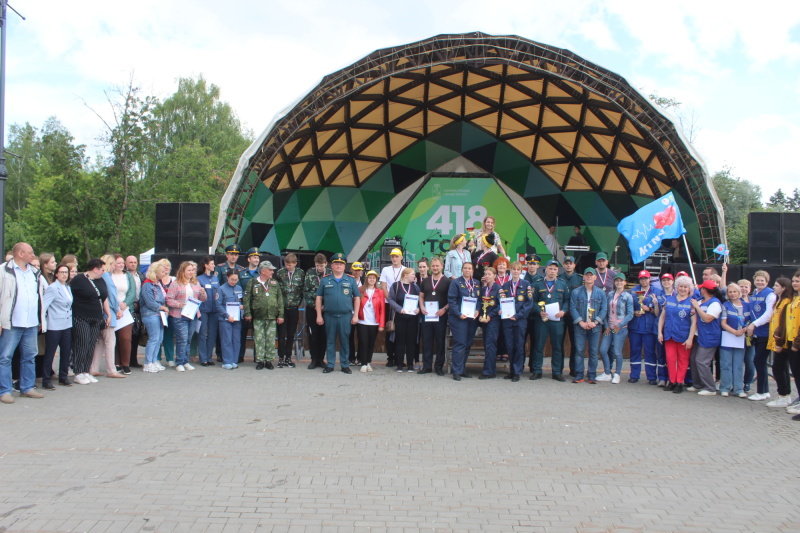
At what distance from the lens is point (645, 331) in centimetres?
916

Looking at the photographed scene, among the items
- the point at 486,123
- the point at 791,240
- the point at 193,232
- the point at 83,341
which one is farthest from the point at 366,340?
the point at 486,123

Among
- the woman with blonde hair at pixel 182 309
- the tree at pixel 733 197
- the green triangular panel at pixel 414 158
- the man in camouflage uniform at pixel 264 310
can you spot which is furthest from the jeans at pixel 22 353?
the tree at pixel 733 197

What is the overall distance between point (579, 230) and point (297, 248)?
30.4 feet

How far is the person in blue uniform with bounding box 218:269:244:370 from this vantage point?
9602 millimetres

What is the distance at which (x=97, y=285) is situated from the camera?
8406mm

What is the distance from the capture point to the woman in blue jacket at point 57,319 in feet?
25.0

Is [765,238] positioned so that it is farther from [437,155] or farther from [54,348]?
[54,348]

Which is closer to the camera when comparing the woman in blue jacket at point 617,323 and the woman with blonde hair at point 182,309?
the woman in blue jacket at point 617,323

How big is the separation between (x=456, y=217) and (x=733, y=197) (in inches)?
1049

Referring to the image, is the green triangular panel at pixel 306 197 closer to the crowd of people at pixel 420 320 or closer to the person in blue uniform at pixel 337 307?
the crowd of people at pixel 420 320

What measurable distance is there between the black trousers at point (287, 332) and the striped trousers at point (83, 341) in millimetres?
2604

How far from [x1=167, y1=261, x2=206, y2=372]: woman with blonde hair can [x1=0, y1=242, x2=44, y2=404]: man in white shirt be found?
225 centimetres

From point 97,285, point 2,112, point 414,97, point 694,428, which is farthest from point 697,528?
point 414,97

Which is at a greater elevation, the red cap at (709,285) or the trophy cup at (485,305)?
the red cap at (709,285)
